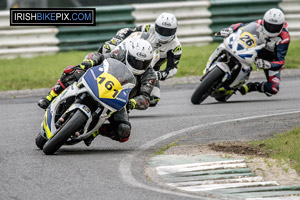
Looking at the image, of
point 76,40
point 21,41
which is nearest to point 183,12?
point 76,40

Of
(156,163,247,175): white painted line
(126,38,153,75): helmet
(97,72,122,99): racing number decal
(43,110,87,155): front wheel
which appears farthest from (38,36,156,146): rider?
(156,163,247,175): white painted line

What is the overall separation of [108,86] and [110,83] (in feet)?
0.20

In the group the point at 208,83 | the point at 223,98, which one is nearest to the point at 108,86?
the point at 208,83

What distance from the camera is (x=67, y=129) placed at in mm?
8375

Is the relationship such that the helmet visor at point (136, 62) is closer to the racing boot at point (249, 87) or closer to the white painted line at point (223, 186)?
the white painted line at point (223, 186)

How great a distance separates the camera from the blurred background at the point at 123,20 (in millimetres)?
18094

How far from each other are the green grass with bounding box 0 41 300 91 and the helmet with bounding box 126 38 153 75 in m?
5.95

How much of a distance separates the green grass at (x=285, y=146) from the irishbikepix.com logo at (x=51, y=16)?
9.39 meters

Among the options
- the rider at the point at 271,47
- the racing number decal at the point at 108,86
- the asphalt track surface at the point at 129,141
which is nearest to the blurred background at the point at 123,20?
the asphalt track surface at the point at 129,141

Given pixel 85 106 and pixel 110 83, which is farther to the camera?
pixel 110 83

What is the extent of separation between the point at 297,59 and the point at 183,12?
3.15m

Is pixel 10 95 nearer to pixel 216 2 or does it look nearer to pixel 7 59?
pixel 7 59

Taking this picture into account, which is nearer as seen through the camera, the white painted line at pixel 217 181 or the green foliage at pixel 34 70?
the white painted line at pixel 217 181

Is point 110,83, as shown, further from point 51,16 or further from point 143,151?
point 51,16
